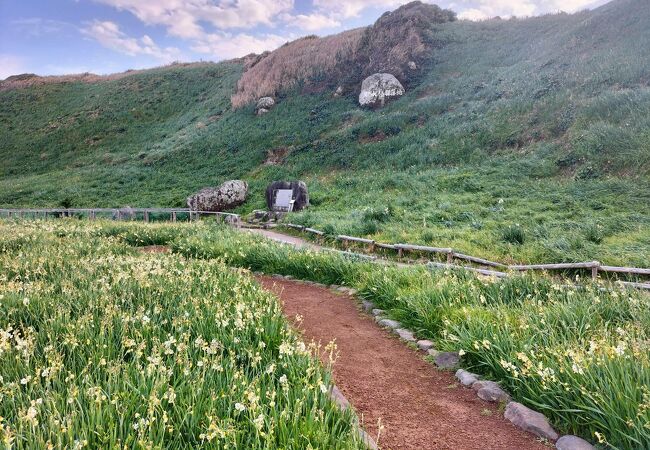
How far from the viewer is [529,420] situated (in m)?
4.02

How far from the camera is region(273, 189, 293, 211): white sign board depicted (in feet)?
69.5

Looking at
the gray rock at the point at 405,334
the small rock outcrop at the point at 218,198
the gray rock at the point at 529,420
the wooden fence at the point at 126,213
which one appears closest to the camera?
the gray rock at the point at 529,420

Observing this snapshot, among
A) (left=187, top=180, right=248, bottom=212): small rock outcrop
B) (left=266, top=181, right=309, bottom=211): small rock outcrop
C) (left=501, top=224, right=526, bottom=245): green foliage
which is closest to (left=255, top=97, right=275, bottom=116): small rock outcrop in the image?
(left=187, top=180, right=248, bottom=212): small rock outcrop

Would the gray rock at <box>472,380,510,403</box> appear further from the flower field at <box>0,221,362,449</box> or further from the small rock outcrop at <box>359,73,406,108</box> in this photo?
the small rock outcrop at <box>359,73,406,108</box>

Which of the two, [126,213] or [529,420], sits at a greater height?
[126,213]

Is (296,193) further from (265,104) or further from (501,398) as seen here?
(265,104)

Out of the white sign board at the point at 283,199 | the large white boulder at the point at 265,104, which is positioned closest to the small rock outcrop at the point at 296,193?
the white sign board at the point at 283,199

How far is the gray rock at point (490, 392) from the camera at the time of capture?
453cm

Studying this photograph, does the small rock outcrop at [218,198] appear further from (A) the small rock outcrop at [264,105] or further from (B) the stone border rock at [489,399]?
(B) the stone border rock at [489,399]

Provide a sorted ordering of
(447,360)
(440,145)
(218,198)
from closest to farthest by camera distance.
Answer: (447,360) → (440,145) → (218,198)

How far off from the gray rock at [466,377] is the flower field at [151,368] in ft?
6.26

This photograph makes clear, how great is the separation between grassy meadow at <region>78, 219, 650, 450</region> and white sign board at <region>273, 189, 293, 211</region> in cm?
1209

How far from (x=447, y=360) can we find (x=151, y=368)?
146 inches

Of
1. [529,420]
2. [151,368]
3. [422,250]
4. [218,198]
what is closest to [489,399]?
[529,420]
